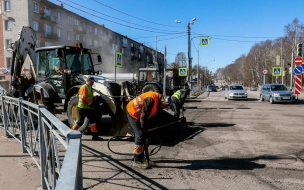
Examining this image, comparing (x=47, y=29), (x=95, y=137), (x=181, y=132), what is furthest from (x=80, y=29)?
(x=95, y=137)

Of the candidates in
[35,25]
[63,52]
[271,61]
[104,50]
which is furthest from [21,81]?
[271,61]

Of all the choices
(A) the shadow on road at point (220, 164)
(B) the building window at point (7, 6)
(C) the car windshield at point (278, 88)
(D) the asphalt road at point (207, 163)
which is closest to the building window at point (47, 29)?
(B) the building window at point (7, 6)

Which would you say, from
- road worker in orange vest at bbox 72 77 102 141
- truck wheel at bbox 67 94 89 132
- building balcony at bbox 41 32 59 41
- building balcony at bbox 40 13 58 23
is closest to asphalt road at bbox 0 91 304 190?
road worker in orange vest at bbox 72 77 102 141

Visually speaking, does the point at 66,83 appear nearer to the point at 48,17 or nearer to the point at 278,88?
the point at 278,88

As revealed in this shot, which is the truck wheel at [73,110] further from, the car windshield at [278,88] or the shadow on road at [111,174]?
the car windshield at [278,88]

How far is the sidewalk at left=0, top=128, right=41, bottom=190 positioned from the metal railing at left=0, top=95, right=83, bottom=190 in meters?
0.16

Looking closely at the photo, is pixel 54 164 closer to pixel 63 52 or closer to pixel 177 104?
pixel 63 52

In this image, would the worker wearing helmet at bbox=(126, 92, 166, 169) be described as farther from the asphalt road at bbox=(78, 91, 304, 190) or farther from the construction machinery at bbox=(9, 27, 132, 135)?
the construction machinery at bbox=(9, 27, 132, 135)

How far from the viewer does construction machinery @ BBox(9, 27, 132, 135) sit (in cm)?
722

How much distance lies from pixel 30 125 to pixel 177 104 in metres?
5.33

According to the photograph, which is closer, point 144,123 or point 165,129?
point 144,123

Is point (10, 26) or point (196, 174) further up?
point (10, 26)

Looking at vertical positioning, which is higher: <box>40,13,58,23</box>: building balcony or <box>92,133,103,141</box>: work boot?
<box>40,13,58,23</box>: building balcony

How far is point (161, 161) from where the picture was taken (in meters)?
5.07
